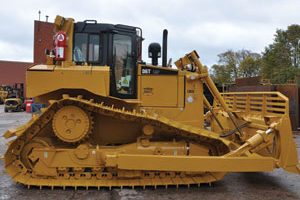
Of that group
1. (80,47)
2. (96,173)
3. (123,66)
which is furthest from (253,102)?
(80,47)

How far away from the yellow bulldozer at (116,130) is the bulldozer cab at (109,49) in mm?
19

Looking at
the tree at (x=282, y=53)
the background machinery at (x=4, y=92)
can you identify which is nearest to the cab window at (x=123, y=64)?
the tree at (x=282, y=53)

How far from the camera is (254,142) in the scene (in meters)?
4.50

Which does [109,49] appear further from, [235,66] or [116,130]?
[235,66]

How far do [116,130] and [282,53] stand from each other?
35089 mm

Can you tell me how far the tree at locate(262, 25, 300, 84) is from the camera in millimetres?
33938

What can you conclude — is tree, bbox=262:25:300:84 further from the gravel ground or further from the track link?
the track link

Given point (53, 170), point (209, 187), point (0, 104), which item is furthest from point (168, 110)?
point (0, 104)

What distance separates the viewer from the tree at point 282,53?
33.9 meters

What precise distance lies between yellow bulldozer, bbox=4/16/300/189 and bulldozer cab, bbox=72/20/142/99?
19 millimetres

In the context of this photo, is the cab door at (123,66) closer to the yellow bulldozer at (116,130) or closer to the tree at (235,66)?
the yellow bulldozer at (116,130)

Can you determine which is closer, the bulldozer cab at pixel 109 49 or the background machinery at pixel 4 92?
the bulldozer cab at pixel 109 49

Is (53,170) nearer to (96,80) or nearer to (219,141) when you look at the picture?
(96,80)

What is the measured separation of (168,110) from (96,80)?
66.7 inches
